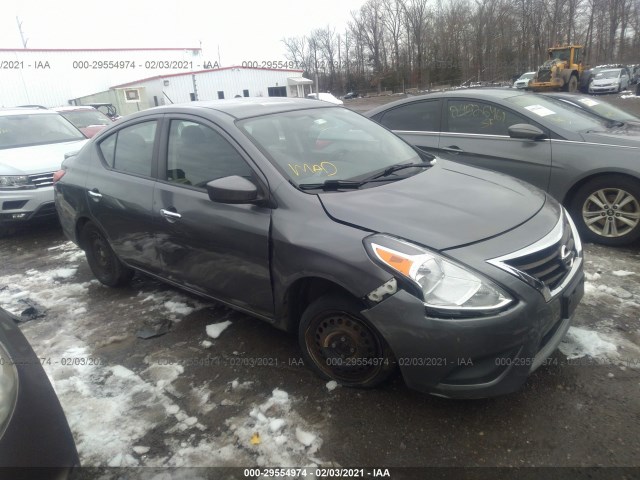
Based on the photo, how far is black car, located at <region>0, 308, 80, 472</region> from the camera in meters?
1.48

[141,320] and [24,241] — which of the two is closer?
Answer: [141,320]

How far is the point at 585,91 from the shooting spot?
28.6 meters

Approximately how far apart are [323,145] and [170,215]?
1.20 metres

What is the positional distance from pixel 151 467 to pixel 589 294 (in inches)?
130

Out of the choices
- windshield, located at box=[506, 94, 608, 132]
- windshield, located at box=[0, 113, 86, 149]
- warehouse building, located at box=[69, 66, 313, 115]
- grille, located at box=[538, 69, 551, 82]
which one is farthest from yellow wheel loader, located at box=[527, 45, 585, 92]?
windshield, located at box=[0, 113, 86, 149]

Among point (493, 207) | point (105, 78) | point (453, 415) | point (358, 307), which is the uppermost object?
point (105, 78)

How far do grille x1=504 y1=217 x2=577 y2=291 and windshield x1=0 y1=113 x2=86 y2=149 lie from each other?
24.5 ft

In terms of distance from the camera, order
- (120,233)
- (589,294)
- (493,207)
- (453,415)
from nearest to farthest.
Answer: (453,415) → (493,207) → (589,294) → (120,233)

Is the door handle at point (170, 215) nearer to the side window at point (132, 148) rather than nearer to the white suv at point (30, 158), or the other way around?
the side window at point (132, 148)

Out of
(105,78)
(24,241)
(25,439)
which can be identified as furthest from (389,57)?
(25,439)

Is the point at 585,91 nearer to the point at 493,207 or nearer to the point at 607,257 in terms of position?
the point at 607,257

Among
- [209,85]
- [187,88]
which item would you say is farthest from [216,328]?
[187,88]

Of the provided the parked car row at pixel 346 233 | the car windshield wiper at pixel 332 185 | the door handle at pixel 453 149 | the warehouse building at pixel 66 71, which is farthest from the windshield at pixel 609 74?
the warehouse building at pixel 66 71

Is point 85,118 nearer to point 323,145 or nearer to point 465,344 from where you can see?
point 323,145
